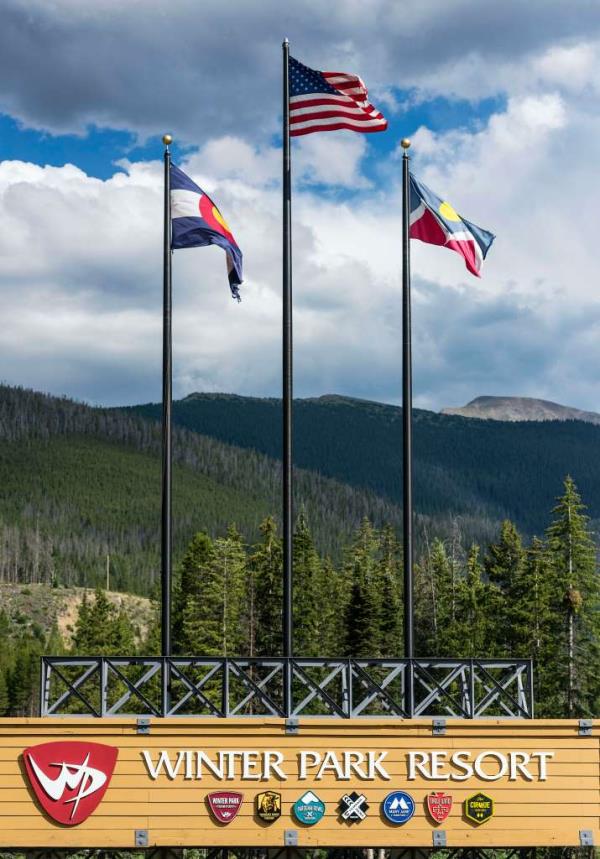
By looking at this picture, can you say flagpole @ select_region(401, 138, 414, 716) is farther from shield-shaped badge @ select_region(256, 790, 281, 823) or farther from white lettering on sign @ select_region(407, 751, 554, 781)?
shield-shaped badge @ select_region(256, 790, 281, 823)

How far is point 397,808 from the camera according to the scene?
24422 millimetres

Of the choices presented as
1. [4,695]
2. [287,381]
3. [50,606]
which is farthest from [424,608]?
[50,606]

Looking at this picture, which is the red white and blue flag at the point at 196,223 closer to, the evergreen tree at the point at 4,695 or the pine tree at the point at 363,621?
the pine tree at the point at 363,621

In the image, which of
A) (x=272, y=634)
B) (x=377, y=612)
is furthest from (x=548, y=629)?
(x=272, y=634)

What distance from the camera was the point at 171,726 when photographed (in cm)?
2431

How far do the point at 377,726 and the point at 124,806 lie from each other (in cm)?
530

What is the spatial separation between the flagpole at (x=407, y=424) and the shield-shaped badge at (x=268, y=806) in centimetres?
328

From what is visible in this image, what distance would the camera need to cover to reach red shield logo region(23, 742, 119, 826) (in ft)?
78.6

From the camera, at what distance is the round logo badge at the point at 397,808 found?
960 inches

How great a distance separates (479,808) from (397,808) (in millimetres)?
1683

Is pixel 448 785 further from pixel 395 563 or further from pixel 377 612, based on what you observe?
pixel 395 563

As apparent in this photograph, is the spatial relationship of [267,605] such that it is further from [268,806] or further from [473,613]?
[268,806]

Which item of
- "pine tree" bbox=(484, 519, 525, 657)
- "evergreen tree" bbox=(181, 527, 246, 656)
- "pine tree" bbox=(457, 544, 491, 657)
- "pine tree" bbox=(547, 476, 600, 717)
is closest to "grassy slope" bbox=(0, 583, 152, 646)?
"evergreen tree" bbox=(181, 527, 246, 656)

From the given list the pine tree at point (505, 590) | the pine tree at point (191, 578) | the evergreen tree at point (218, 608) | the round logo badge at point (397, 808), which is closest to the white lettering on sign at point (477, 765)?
the round logo badge at point (397, 808)
